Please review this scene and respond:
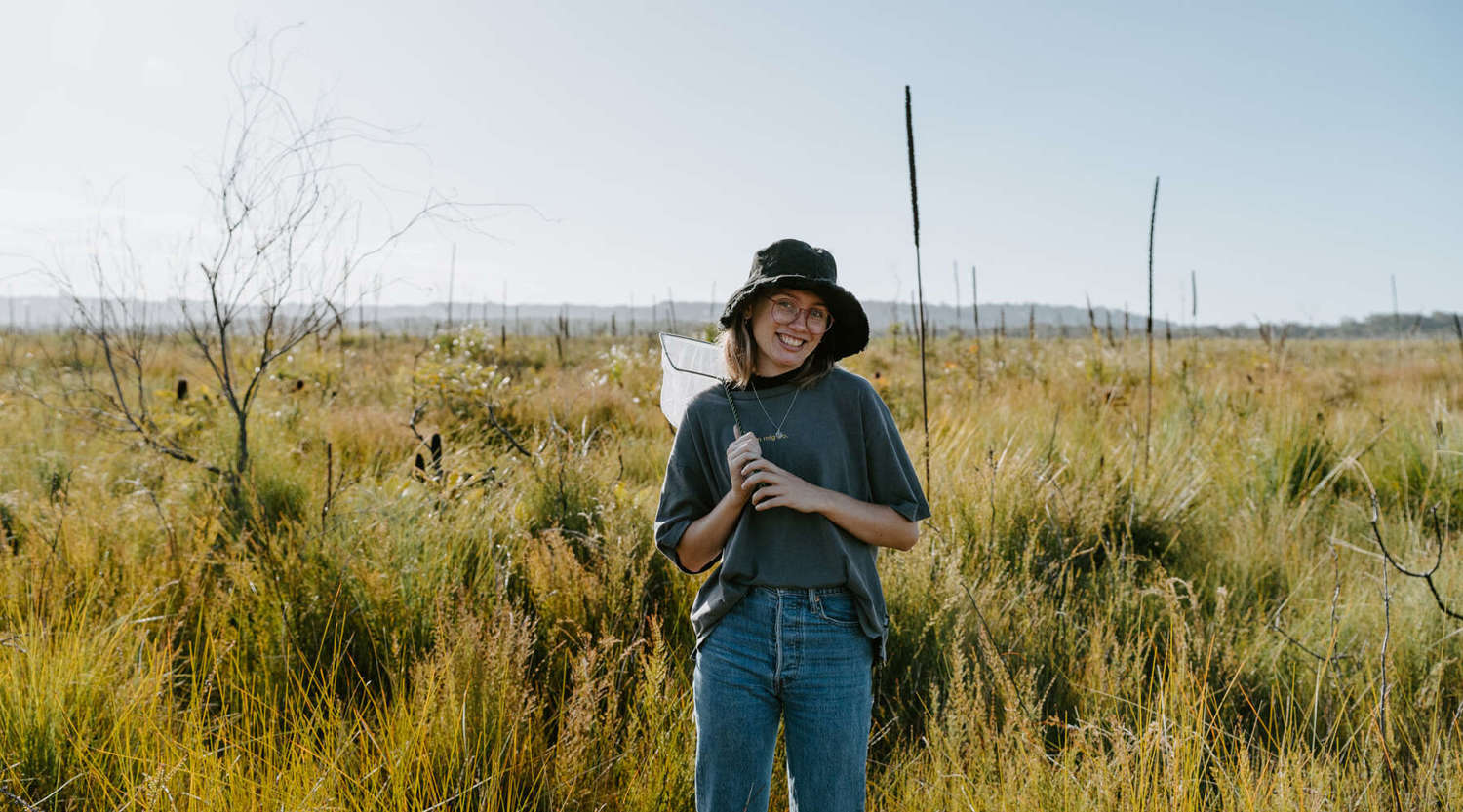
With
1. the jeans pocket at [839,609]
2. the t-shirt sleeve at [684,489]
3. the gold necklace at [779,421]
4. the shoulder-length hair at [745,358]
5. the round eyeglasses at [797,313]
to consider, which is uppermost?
the round eyeglasses at [797,313]

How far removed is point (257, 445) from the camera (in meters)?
4.80

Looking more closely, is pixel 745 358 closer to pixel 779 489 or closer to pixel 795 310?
pixel 795 310

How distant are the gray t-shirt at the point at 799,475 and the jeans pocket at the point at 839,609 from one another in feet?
0.08

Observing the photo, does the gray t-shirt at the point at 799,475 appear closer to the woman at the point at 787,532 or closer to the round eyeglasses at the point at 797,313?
the woman at the point at 787,532

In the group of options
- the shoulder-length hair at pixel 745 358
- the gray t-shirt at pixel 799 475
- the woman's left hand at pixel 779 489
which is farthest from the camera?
the shoulder-length hair at pixel 745 358

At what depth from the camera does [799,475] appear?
5.98 ft

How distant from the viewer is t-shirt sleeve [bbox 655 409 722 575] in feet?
6.08

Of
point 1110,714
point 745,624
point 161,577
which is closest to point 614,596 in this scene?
point 745,624

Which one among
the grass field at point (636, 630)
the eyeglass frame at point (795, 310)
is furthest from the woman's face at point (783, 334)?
the grass field at point (636, 630)

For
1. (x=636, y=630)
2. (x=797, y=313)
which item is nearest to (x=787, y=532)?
(x=797, y=313)

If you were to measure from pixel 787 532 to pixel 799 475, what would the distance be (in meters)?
0.14

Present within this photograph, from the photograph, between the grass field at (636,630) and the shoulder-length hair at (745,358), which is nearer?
the shoulder-length hair at (745,358)

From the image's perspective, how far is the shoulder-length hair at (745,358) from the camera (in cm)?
188

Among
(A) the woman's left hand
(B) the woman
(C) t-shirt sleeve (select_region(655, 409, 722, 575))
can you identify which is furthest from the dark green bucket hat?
(A) the woman's left hand
